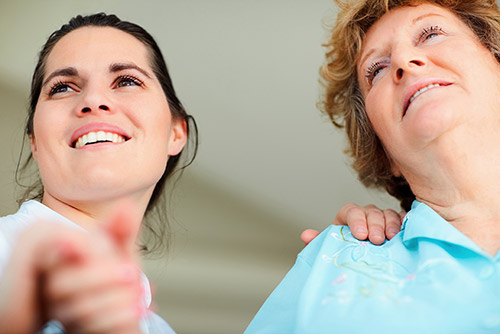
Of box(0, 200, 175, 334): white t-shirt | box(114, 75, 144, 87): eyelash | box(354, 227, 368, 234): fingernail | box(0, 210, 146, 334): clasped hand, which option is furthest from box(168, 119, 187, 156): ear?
box(0, 210, 146, 334): clasped hand

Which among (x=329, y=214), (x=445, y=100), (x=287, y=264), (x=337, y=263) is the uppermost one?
(x=445, y=100)

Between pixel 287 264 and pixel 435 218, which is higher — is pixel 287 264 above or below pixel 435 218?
below

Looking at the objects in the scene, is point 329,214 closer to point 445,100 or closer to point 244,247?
point 244,247

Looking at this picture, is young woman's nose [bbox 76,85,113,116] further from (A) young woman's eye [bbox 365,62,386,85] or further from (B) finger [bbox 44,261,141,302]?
(B) finger [bbox 44,261,141,302]

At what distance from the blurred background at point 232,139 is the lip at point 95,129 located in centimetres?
83

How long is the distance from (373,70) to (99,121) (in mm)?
792

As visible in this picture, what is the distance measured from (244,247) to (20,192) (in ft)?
3.99

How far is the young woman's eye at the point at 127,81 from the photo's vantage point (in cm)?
170

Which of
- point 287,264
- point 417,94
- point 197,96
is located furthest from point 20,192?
point 417,94

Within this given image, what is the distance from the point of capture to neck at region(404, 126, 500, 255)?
1457 mm

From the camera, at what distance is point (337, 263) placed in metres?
1.40

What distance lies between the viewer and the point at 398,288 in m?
1.27

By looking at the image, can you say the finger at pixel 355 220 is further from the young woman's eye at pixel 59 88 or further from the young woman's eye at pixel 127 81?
the young woman's eye at pixel 59 88

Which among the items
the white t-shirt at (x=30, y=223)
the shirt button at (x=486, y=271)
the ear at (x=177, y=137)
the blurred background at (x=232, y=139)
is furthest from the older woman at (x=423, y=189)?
the blurred background at (x=232, y=139)
